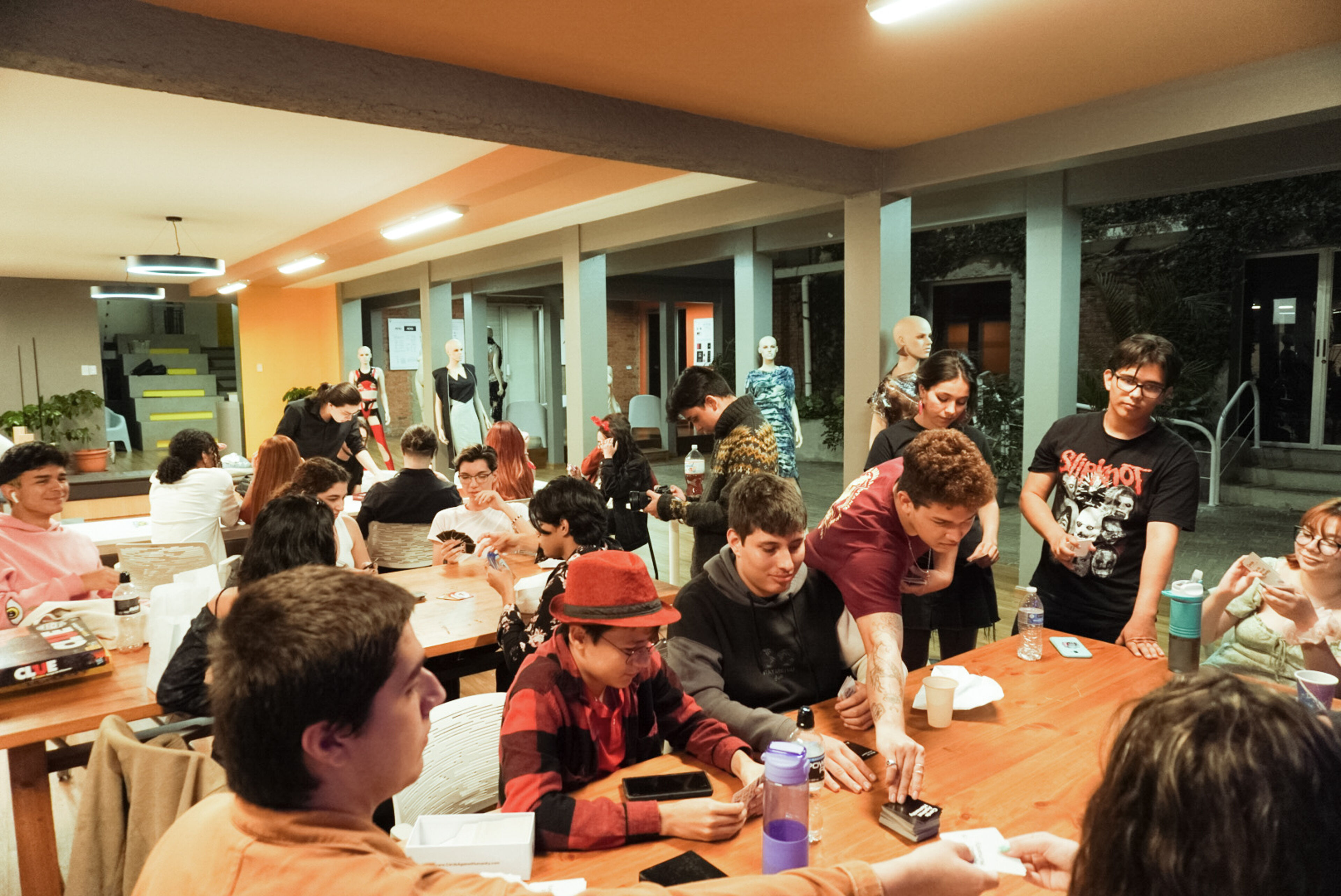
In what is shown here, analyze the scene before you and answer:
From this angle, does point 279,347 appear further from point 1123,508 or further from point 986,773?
point 986,773

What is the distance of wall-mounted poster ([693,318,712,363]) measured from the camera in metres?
15.0

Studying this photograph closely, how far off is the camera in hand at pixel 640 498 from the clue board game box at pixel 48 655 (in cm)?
→ 257

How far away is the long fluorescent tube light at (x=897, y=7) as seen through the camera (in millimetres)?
2736

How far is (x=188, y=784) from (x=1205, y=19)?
3.95 metres

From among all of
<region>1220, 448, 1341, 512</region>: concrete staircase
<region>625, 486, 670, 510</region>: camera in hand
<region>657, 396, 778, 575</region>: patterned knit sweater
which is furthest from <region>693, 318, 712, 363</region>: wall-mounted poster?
<region>657, 396, 778, 575</region>: patterned knit sweater

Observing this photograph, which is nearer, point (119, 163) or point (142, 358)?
point (119, 163)

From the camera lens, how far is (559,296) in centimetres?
1507

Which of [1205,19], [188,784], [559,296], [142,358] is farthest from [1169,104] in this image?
[142,358]

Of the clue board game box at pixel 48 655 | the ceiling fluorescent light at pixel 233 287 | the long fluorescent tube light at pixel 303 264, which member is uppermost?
the ceiling fluorescent light at pixel 233 287

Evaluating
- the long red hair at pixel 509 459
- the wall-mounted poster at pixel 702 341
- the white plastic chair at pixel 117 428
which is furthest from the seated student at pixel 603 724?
the white plastic chair at pixel 117 428

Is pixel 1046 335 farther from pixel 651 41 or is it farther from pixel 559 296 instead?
pixel 559 296

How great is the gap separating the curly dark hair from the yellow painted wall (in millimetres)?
13461

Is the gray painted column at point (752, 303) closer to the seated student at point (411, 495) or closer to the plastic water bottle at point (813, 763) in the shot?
the seated student at point (411, 495)

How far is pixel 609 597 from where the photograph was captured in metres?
1.74
